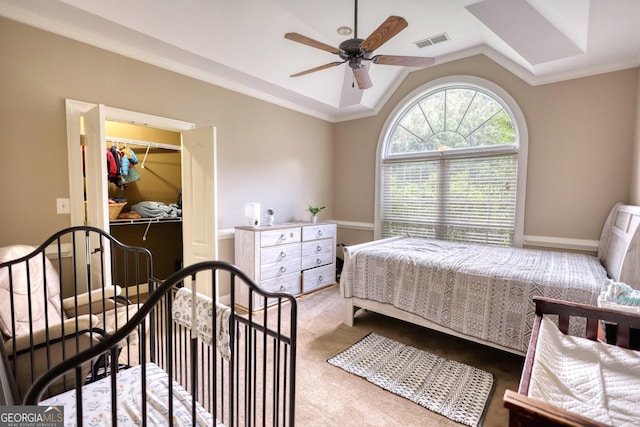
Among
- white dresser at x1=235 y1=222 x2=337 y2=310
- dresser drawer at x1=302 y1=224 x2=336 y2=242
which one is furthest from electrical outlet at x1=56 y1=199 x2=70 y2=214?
dresser drawer at x1=302 y1=224 x2=336 y2=242

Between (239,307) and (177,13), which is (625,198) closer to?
(239,307)

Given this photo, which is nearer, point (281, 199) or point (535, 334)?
point (535, 334)

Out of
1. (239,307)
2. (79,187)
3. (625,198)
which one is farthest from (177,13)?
(625,198)

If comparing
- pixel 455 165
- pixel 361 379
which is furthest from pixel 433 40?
pixel 361 379

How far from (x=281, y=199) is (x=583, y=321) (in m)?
3.46

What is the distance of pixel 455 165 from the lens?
12.8 ft

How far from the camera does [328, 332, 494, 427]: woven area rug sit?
191cm

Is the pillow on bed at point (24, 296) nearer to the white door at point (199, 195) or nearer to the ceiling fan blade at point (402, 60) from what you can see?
the white door at point (199, 195)

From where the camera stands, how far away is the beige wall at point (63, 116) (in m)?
2.21

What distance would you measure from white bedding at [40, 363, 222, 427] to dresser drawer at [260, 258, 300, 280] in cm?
211

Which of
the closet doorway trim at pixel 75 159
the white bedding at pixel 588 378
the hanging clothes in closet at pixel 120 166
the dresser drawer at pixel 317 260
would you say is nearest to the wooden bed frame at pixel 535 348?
the white bedding at pixel 588 378

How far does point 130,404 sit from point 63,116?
240cm

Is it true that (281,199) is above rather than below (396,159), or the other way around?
below

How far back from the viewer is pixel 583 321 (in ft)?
6.45
